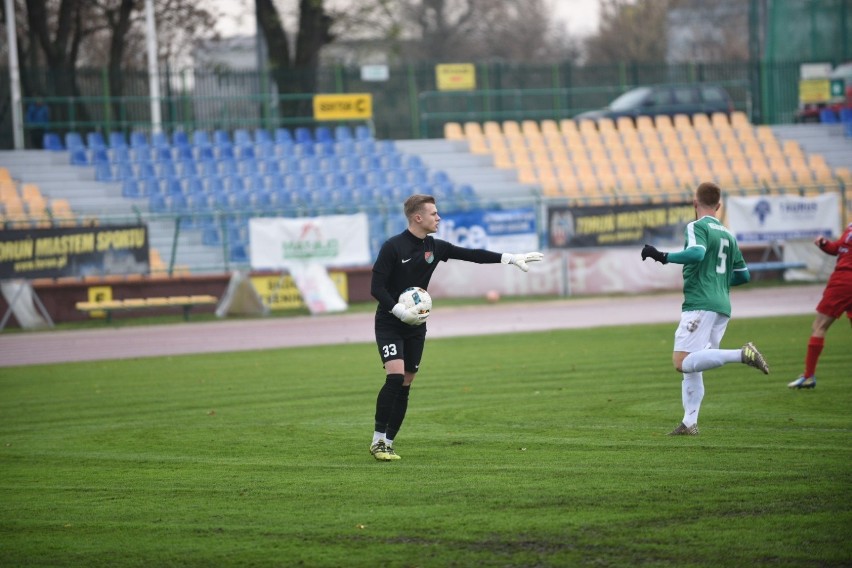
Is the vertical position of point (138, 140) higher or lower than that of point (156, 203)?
higher

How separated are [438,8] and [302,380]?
176 feet

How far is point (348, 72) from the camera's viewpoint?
120 feet

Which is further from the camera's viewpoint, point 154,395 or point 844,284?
point 154,395

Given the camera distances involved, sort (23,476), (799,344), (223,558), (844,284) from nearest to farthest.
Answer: (223,558)
(23,476)
(844,284)
(799,344)

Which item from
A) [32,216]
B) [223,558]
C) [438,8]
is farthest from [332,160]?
[438,8]

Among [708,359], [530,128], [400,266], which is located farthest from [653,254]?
[530,128]

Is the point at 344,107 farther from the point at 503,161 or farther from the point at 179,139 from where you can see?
the point at 179,139

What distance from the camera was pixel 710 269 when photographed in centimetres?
996

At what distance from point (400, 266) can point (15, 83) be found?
83.6 ft

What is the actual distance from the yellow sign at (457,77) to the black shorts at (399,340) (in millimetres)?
28479

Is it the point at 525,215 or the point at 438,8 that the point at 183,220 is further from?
the point at 438,8

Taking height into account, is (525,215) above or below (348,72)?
below

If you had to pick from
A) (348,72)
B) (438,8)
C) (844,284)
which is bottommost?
(844,284)

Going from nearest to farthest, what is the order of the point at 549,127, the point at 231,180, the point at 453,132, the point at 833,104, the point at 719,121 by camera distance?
the point at 231,180, the point at 453,132, the point at 549,127, the point at 719,121, the point at 833,104
